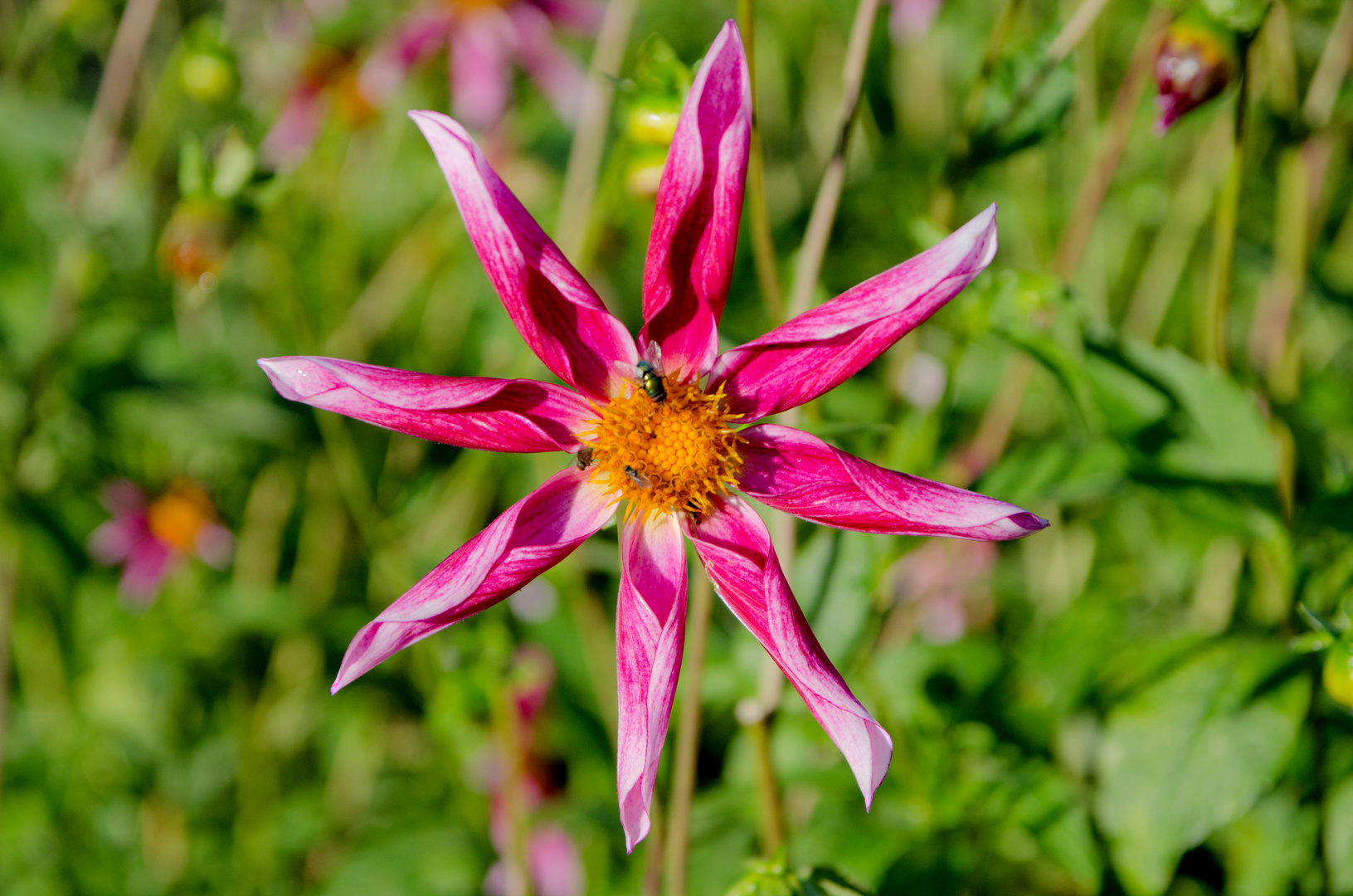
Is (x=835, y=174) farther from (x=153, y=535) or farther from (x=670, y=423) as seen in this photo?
(x=153, y=535)

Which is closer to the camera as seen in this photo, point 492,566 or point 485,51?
point 492,566

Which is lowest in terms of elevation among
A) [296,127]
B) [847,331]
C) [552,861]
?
[552,861]

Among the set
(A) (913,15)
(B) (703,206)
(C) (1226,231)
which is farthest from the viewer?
(A) (913,15)

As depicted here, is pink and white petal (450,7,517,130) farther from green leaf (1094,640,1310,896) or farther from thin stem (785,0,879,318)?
green leaf (1094,640,1310,896)

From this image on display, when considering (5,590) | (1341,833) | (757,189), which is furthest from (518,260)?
(5,590)

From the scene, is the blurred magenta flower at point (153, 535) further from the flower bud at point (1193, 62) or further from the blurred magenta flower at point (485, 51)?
the flower bud at point (1193, 62)

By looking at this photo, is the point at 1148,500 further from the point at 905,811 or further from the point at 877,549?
the point at 877,549
